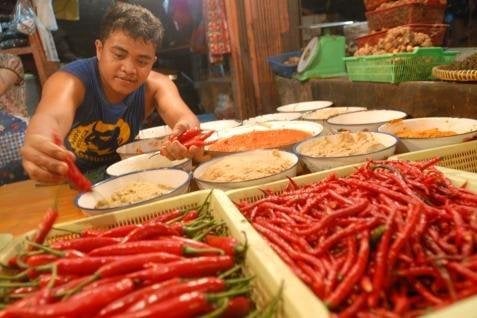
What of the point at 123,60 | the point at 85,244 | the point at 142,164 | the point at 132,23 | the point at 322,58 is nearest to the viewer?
the point at 85,244

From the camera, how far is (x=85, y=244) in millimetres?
1549

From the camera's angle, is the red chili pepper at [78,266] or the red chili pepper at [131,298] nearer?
the red chili pepper at [131,298]

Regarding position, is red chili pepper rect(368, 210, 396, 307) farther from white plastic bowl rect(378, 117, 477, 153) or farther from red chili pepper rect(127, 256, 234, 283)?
white plastic bowl rect(378, 117, 477, 153)

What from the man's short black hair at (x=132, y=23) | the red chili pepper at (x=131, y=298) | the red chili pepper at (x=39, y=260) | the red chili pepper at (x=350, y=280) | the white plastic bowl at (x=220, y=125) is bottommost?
the white plastic bowl at (x=220, y=125)

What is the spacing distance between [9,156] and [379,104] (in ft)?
16.5

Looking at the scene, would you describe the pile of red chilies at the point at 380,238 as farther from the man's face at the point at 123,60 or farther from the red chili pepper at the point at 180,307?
the man's face at the point at 123,60

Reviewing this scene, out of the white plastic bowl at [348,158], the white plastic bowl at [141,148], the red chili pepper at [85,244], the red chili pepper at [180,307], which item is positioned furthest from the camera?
the white plastic bowl at [141,148]

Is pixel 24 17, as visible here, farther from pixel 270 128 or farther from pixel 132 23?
pixel 270 128

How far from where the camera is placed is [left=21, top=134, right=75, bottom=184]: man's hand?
1.98m

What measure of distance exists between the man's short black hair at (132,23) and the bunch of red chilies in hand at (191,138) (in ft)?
3.14

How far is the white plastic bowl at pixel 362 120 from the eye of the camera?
2924 millimetres

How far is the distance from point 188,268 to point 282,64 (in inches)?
205

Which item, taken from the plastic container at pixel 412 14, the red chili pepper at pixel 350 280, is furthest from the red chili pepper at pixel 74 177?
the plastic container at pixel 412 14

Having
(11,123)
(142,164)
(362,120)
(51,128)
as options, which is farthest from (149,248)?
(11,123)
